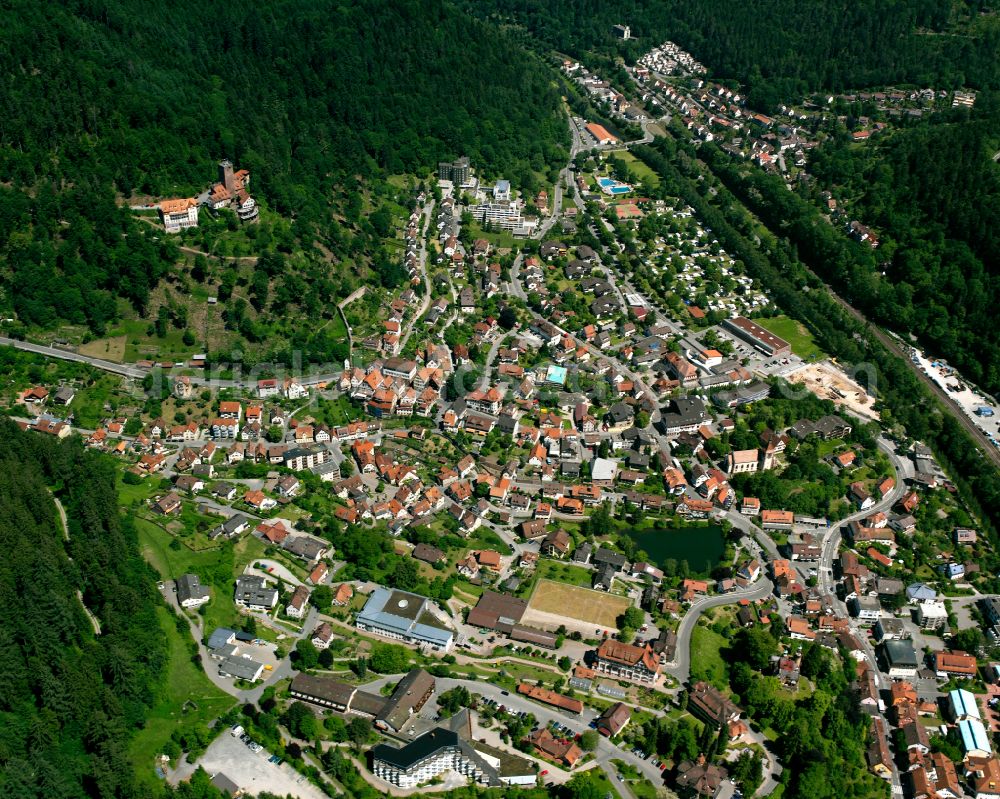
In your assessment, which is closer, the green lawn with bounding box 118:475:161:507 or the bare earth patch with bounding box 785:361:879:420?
the green lawn with bounding box 118:475:161:507

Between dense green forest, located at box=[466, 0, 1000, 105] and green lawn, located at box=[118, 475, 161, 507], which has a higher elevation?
dense green forest, located at box=[466, 0, 1000, 105]

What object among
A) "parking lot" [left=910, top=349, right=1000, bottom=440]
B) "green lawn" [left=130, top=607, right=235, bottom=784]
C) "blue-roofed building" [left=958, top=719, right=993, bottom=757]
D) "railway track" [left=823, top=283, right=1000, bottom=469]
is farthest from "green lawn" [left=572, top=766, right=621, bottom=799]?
"parking lot" [left=910, top=349, right=1000, bottom=440]

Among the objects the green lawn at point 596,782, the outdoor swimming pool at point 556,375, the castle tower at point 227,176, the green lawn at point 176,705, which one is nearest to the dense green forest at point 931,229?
the outdoor swimming pool at point 556,375

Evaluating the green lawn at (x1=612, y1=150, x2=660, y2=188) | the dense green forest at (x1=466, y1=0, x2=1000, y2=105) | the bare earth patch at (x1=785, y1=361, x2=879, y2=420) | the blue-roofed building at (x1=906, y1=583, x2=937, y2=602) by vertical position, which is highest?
the dense green forest at (x1=466, y1=0, x2=1000, y2=105)

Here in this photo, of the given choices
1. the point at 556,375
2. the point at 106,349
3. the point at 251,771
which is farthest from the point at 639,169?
the point at 251,771

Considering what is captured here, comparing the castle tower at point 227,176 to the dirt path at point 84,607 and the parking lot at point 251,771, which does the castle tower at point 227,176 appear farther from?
the parking lot at point 251,771

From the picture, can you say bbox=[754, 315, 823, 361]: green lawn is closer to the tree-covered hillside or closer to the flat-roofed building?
the flat-roofed building

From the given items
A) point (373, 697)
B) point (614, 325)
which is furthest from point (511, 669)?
point (614, 325)
